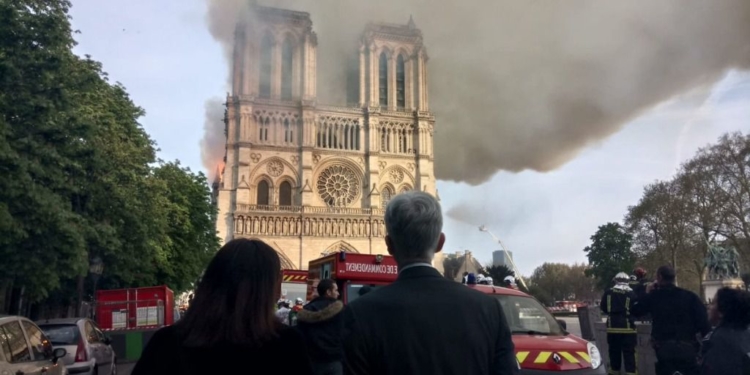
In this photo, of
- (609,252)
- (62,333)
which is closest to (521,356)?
(62,333)

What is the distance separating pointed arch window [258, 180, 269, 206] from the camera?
51.9 metres

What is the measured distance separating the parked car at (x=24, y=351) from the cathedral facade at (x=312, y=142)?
138ft

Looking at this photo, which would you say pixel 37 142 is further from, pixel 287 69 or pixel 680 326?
pixel 287 69

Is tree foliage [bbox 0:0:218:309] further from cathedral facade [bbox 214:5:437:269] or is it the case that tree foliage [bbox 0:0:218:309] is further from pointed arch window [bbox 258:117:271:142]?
pointed arch window [bbox 258:117:271:142]

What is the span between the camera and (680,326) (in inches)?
245

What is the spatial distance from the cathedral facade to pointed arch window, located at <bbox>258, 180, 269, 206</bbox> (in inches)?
3.2

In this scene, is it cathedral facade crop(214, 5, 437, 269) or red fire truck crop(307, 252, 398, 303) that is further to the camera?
cathedral facade crop(214, 5, 437, 269)

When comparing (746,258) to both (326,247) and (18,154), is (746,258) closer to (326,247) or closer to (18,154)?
(326,247)

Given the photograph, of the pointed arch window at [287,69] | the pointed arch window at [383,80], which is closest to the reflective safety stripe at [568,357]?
the pointed arch window at [287,69]

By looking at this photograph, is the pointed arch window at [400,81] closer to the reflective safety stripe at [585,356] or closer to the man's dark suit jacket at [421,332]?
the reflective safety stripe at [585,356]

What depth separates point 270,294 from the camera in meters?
2.50

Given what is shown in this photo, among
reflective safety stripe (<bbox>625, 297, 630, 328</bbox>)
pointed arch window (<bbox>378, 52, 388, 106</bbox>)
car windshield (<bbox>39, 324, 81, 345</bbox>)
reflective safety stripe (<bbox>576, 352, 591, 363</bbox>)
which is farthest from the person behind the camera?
pointed arch window (<bbox>378, 52, 388, 106</bbox>)

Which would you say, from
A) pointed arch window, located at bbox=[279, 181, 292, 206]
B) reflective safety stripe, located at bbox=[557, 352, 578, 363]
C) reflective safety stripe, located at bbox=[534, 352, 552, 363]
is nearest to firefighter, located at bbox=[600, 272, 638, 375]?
reflective safety stripe, located at bbox=[557, 352, 578, 363]

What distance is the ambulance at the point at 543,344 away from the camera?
6.52 metres
